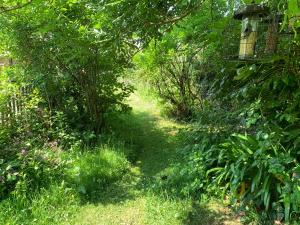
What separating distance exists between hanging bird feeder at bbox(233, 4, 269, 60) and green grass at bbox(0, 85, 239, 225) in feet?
5.46

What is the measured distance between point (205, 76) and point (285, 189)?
4.29 metres

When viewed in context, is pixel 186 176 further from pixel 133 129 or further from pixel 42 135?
pixel 133 129

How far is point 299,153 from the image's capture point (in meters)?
2.72

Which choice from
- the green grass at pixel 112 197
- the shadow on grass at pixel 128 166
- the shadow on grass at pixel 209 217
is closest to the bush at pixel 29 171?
the green grass at pixel 112 197

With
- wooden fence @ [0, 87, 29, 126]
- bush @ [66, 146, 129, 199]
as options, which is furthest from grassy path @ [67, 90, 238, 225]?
wooden fence @ [0, 87, 29, 126]

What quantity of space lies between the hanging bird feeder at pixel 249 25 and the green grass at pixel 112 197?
1664 millimetres

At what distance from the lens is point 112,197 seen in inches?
147

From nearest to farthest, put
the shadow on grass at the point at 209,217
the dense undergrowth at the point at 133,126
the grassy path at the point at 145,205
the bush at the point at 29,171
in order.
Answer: the dense undergrowth at the point at 133,126, the shadow on grass at the point at 209,217, the grassy path at the point at 145,205, the bush at the point at 29,171


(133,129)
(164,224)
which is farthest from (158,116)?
(164,224)

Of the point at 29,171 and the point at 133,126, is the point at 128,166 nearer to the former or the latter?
the point at 29,171

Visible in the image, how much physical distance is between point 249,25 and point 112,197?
101 inches

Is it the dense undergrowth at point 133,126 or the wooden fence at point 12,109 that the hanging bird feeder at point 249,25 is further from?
the wooden fence at point 12,109

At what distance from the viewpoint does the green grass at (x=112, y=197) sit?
10.3 feet

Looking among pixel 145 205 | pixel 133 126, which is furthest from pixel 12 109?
pixel 145 205
